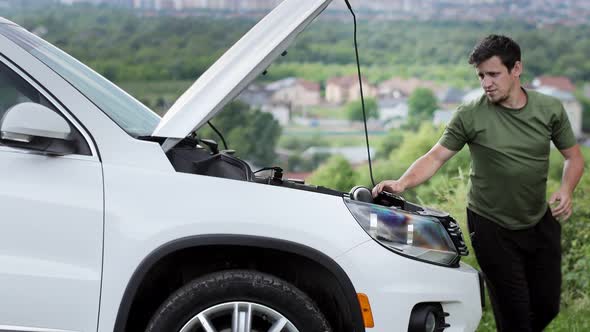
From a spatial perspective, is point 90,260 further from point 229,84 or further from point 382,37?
point 382,37

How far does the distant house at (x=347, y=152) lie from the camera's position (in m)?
14.9

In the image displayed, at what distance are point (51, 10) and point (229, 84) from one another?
40.4ft

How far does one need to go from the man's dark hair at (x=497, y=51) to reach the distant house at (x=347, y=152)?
9.60 meters

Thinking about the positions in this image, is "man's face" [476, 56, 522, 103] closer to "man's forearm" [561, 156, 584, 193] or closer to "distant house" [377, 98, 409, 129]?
"man's forearm" [561, 156, 584, 193]

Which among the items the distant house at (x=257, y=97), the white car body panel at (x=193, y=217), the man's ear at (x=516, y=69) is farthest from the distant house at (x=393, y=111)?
the white car body panel at (x=193, y=217)

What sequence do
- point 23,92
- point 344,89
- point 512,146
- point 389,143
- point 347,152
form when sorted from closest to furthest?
point 23,92 < point 512,146 < point 389,143 < point 347,152 < point 344,89

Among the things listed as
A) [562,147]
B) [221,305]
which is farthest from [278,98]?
[221,305]

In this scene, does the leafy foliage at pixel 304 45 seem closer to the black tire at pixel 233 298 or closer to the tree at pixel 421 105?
the tree at pixel 421 105

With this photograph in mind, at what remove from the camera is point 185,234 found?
3.79 m

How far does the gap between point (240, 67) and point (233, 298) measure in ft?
3.12

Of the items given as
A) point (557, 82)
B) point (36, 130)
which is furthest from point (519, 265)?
point (557, 82)

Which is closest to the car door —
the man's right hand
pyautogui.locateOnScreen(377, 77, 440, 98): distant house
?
the man's right hand

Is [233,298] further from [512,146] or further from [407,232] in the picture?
[512,146]

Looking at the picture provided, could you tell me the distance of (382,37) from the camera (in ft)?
53.1
